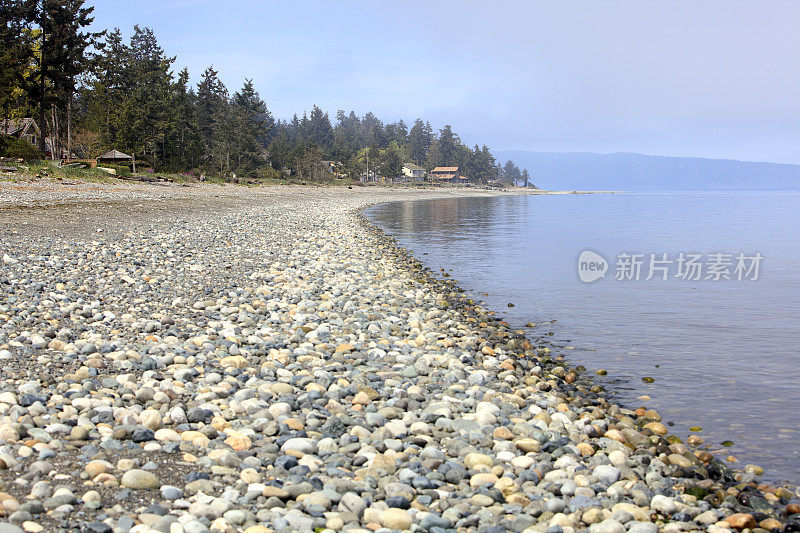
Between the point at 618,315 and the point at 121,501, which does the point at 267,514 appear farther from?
the point at 618,315

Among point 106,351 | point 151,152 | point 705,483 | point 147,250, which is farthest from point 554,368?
point 151,152

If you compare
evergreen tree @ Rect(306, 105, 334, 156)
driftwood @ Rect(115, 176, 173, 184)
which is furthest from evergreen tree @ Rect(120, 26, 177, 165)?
evergreen tree @ Rect(306, 105, 334, 156)

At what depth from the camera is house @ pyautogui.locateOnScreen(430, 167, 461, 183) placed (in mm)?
164500

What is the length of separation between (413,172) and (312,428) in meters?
154

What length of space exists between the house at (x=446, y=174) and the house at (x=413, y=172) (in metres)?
7.46

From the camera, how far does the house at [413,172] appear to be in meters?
154

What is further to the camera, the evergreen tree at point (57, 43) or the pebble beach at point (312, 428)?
the evergreen tree at point (57, 43)

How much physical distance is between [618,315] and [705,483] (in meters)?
6.89

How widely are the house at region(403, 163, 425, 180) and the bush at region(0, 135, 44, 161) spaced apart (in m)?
115

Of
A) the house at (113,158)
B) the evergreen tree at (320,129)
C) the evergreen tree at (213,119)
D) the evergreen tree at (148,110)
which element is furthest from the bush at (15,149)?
the evergreen tree at (320,129)

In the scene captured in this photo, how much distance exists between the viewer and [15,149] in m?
40.8

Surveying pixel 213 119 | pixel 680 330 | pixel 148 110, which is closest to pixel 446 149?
pixel 213 119

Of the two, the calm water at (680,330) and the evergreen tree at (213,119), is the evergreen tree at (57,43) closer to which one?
the evergreen tree at (213,119)

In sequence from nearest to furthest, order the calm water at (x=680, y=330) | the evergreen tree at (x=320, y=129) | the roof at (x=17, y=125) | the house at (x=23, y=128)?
the calm water at (x=680, y=330) → the house at (x=23, y=128) → the roof at (x=17, y=125) → the evergreen tree at (x=320, y=129)
